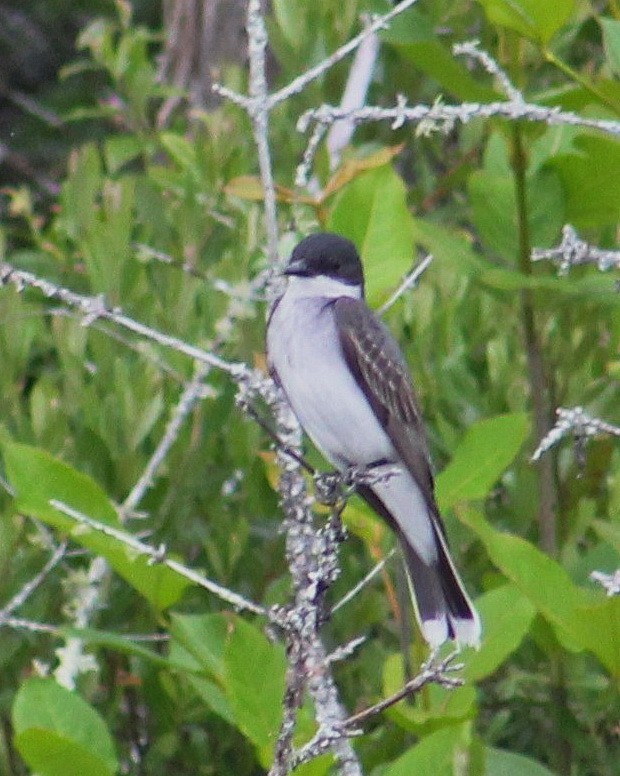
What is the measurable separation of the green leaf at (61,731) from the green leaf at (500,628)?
658mm

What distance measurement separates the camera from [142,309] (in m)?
4.14

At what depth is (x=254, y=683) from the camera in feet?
9.09

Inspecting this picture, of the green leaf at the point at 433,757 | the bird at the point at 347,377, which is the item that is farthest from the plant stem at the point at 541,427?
the green leaf at the point at 433,757

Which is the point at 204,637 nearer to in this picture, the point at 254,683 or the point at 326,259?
the point at 254,683

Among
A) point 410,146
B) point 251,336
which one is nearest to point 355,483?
point 251,336

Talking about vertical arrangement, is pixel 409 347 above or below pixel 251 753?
above

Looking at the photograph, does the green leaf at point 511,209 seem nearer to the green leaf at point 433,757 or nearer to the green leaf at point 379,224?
the green leaf at point 379,224

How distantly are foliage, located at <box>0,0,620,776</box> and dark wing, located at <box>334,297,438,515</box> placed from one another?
148mm

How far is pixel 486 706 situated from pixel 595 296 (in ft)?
3.28

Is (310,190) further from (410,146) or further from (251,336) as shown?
(410,146)

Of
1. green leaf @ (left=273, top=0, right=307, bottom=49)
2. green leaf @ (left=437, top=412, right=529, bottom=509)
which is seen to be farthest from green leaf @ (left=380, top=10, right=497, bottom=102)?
green leaf @ (left=273, top=0, right=307, bottom=49)

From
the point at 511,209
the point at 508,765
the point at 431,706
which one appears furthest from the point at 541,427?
the point at 508,765

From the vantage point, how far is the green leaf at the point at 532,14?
10.2ft

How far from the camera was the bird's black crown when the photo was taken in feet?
11.7
